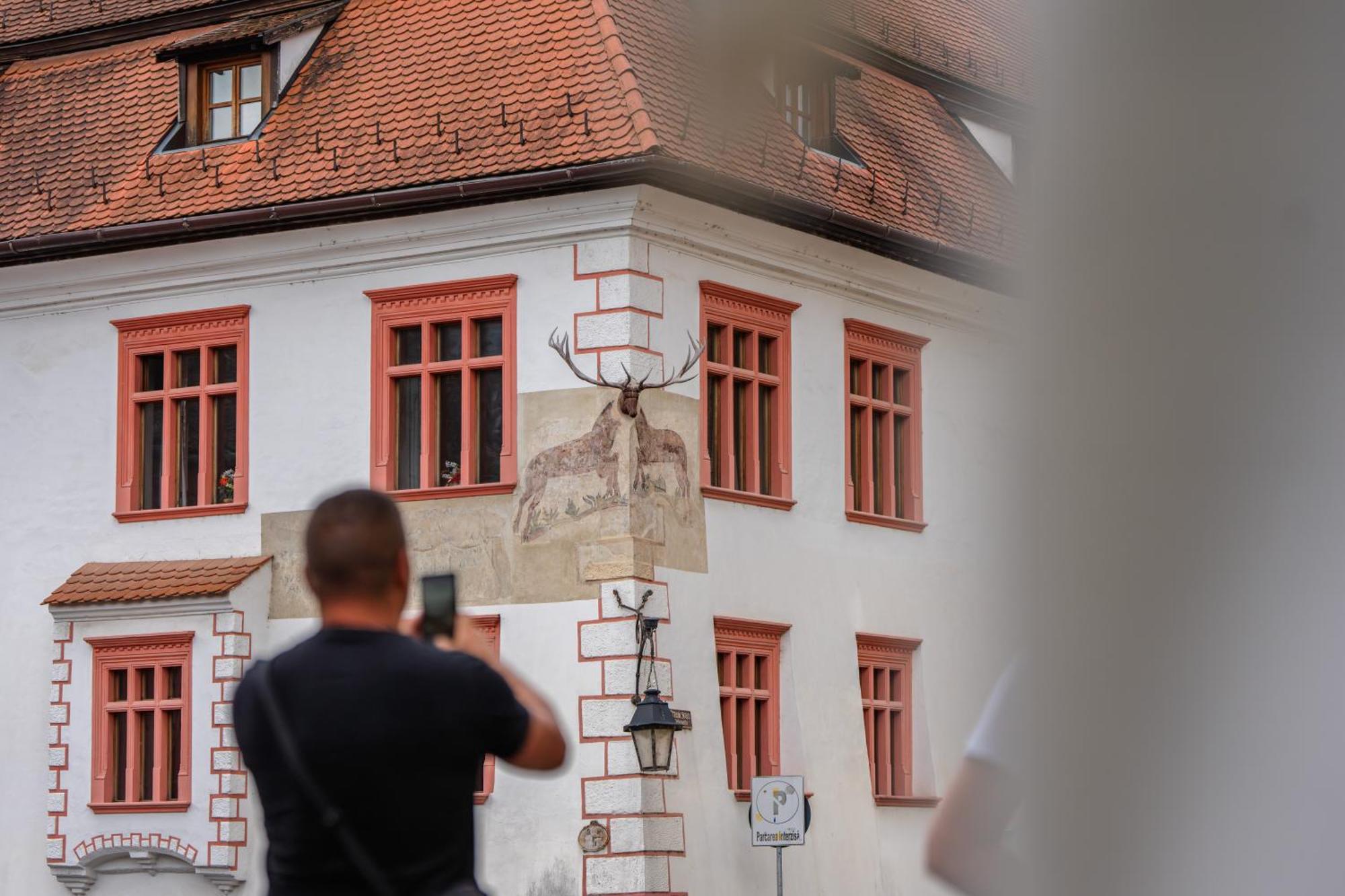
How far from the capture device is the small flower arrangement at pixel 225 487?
2358 cm

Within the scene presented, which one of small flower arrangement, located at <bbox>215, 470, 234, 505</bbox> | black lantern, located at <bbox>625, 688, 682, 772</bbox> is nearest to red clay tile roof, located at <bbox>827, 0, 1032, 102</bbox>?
black lantern, located at <bbox>625, 688, 682, 772</bbox>

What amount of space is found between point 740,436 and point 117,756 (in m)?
7.07

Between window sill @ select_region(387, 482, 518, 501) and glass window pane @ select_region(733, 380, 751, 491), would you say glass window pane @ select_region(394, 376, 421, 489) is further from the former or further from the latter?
glass window pane @ select_region(733, 380, 751, 491)

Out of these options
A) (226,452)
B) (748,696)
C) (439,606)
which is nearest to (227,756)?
(226,452)

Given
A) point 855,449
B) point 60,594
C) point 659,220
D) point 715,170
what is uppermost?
point 659,220

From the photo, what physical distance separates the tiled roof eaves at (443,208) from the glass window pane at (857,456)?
179 centimetres

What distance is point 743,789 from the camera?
73.3 feet

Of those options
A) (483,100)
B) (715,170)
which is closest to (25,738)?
(483,100)

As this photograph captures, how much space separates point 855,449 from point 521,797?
19.0ft

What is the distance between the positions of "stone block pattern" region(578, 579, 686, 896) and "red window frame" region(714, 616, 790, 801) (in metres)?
1.12

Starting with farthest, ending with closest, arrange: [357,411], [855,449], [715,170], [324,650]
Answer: [855,449] → [357,411] → [324,650] → [715,170]

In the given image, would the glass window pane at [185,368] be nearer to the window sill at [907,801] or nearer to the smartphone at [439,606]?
the window sill at [907,801]

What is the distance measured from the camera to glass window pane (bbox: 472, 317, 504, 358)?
2234cm

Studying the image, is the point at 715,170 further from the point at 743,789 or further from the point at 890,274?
the point at 890,274
